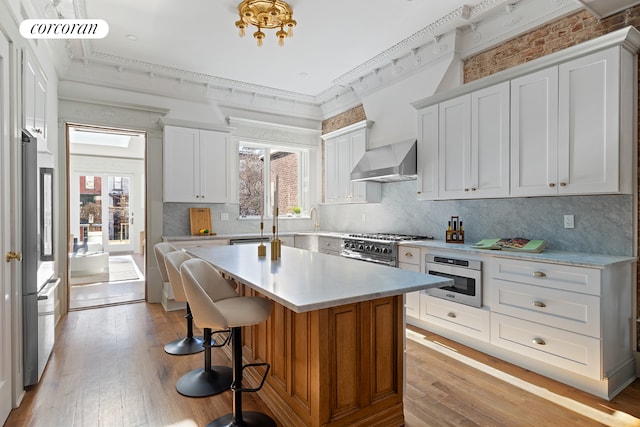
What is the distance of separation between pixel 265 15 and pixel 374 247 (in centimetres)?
271

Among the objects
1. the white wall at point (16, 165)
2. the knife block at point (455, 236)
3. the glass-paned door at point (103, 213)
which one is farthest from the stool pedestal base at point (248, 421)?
the glass-paned door at point (103, 213)

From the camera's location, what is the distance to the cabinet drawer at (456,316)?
10.4ft

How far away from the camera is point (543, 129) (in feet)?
9.59

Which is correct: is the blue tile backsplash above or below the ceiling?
below

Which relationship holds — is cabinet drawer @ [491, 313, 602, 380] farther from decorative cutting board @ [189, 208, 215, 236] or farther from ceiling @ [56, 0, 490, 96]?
decorative cutting board @ [189, 208, 215, 236]

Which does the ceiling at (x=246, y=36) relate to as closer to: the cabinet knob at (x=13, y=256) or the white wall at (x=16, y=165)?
the white wall at (x=16, y=165)

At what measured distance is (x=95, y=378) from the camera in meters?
2.72

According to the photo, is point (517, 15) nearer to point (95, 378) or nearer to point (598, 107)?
point (598, 107)

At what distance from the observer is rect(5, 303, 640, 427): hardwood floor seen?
2188mm

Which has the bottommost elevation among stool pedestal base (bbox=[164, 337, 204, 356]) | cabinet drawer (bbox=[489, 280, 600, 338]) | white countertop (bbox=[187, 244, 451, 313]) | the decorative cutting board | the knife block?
stool pedestal base (bbox=[164, 337, 204, 356])

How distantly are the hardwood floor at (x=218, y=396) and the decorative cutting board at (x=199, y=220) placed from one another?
202cm

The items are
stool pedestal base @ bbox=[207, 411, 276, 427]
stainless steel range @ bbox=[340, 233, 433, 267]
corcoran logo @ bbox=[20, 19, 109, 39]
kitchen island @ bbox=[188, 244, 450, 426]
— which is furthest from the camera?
stainless steel range @ bbox=[340, 233, 433, 267]

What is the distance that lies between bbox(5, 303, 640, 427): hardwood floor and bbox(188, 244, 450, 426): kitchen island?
0.29 m

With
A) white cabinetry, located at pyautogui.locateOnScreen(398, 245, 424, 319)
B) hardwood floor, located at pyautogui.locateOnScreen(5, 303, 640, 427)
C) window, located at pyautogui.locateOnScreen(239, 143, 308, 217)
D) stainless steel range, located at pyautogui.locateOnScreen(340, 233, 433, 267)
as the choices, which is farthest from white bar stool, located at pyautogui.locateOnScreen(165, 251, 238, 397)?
window, located at pyautogui.locateOnScreen(239, 143, 308, 217)
